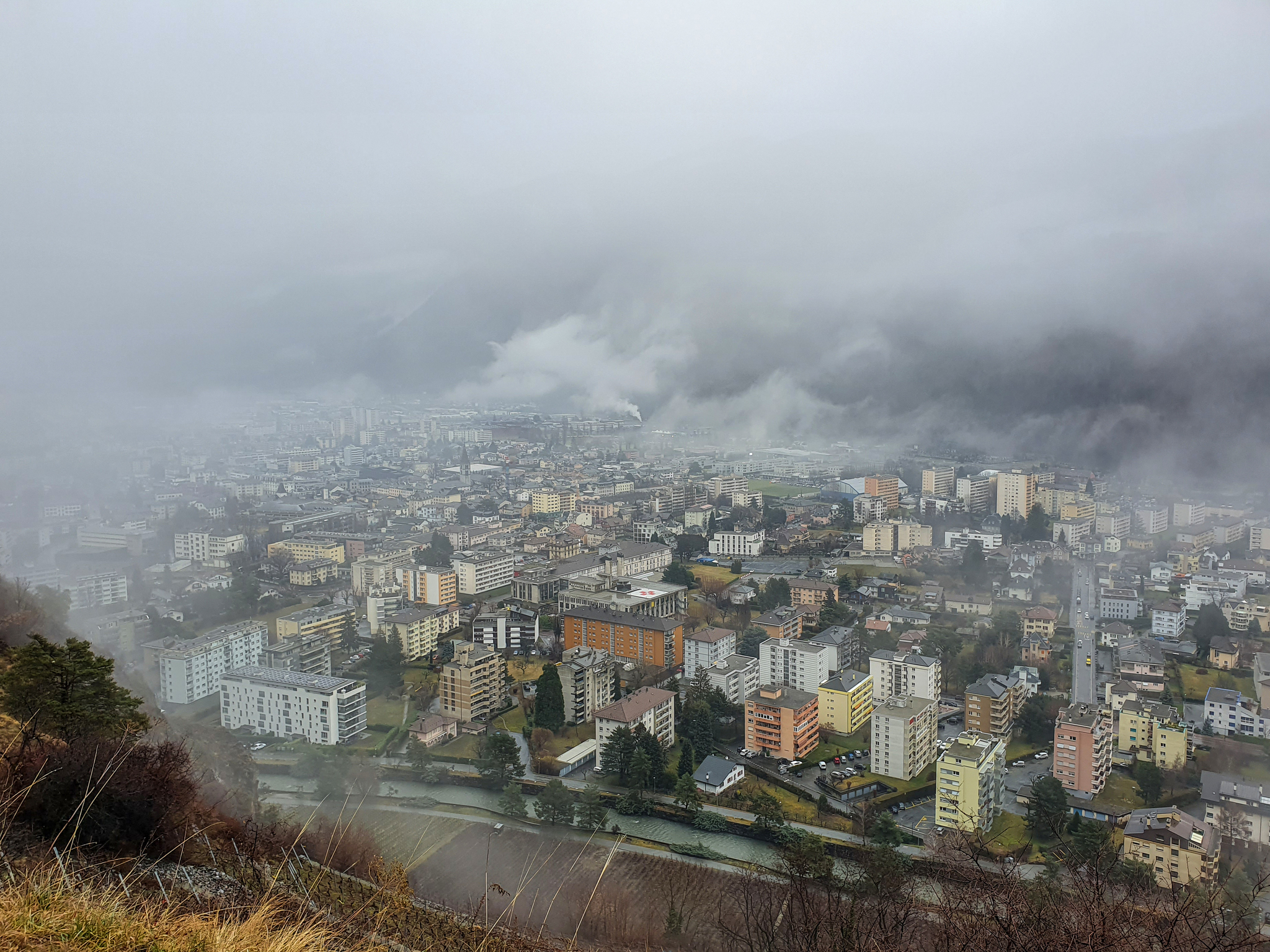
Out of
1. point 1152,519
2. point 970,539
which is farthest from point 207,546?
point 1152,519

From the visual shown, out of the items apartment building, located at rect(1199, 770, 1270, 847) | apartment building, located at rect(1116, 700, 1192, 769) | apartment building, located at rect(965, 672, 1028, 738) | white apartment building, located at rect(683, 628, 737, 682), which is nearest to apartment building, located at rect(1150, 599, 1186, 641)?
apartment building, located at rect(1116, 700, 1192, 769)

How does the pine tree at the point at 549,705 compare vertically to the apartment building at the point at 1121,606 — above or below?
above

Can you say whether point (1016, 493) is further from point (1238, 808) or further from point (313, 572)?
point (313, 572)

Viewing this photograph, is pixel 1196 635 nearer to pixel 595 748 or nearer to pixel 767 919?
pixel 595 748

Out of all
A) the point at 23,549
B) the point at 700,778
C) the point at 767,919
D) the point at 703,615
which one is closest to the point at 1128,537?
the point at 703,615

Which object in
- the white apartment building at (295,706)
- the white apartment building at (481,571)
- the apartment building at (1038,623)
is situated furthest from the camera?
the white apartment building at (481,571)

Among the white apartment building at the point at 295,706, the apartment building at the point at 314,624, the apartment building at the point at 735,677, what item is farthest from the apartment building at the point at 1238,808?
the apartment building at the point at 314,624

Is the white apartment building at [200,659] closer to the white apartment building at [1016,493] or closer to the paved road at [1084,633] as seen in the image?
the paved road at [1084,633]
